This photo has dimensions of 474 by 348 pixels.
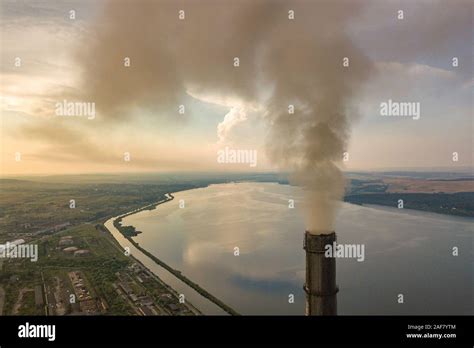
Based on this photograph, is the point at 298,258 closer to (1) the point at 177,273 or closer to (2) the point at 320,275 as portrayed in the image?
(1) the point at 177,273

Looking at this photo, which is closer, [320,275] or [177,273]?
[320,275]

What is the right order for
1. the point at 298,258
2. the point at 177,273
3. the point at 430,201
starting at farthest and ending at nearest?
the point at 430,201 < the point at 298,258 < the point at 177,273

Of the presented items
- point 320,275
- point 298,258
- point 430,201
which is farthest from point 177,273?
point 430,201

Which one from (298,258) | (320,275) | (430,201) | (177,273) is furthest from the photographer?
(430,201)

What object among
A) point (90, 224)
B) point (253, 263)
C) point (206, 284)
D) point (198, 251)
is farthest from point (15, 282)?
point (90, 224)

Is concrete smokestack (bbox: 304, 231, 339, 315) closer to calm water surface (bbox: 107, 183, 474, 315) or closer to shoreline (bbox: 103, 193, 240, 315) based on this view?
calm water surface (bbox: 107, 183, 474, 315)

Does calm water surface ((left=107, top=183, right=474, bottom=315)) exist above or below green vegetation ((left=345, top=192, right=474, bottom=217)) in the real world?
below


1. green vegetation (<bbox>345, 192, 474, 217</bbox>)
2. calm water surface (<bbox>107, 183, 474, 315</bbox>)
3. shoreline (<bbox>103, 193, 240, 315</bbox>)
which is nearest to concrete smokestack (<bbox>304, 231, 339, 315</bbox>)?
calm water surface (<bbox>107, 183, 474, 315</bbox>)

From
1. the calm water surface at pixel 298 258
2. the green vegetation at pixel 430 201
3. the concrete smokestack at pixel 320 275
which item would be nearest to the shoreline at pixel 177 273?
the calm water surface at pixel 298 258

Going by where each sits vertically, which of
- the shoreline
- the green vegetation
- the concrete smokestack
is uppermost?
the concrete smokestack
